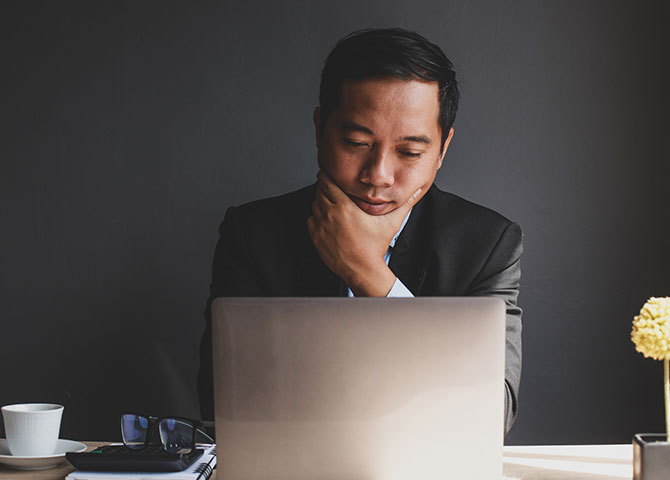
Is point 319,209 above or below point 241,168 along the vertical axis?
below

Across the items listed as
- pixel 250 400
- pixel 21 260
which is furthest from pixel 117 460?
pixel 21 260

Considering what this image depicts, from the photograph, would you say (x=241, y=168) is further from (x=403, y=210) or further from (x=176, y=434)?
(x=176, y=434)

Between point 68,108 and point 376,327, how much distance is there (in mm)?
1756

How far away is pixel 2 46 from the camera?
7.43 ft

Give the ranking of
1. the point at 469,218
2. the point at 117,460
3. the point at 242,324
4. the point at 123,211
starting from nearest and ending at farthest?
1. the point at 242,324
2. the point at 117,460
3. the point at 469,218
4. the point at 123,211

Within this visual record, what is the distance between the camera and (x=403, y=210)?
1.76 meters

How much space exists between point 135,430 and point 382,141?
914 mm

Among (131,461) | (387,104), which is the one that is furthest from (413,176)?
(131,461)

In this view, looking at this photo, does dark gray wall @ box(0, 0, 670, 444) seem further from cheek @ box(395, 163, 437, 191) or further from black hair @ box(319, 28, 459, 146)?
cheek @ box(395, 163, 437, 191)

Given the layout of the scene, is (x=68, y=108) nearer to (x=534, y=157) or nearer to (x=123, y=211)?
(x=123, y=211)

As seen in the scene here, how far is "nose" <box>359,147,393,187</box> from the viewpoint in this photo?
5.65 ft

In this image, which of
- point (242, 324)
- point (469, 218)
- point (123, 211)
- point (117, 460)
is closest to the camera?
point (242, 324)

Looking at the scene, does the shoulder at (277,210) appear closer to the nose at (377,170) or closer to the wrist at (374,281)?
the nose at (377,170)

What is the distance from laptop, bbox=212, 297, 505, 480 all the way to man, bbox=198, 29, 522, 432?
27.7 inches
